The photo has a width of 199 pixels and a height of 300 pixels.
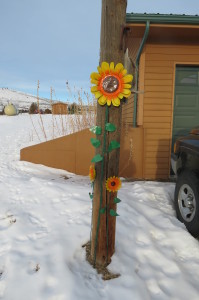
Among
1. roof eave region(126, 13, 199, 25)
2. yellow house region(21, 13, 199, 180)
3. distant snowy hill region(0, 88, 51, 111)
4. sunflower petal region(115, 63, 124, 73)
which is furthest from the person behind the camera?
distant snowy hill region(0, 88, 51, 111)

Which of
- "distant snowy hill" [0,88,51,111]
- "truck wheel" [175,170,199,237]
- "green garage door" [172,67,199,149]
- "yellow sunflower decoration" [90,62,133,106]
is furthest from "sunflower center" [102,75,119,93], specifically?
"distant snowy hill" [0,88,51,111]

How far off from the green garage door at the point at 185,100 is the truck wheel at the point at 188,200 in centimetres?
243

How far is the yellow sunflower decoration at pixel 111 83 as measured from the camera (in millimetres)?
1603

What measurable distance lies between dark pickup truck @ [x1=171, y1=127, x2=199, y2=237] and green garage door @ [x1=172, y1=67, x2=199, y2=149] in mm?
2201

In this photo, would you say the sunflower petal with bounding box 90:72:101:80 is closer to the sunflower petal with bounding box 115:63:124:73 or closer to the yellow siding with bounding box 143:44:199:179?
the sunflower petal with bounding box 115:63:124:73

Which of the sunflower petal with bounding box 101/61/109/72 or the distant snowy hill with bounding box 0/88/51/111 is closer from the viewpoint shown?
the sunflower petal with bounding box 101/61/109/72

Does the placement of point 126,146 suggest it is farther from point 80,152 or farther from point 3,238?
point 3,238

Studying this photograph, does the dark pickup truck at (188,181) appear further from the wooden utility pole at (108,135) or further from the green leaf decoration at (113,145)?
the green leaf decoration at (113,145)

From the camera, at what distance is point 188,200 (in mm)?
2746

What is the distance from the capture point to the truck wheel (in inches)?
99.9

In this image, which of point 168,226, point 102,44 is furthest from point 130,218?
point 102,44

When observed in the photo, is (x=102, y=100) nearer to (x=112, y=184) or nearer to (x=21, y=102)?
(x=112, y=184)

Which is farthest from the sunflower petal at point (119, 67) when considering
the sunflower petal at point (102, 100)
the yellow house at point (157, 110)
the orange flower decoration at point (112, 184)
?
the yellow house at point (157, 110)

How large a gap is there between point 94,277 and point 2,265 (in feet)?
2.60
